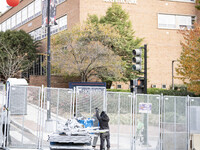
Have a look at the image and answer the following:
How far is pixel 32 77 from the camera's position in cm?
3425

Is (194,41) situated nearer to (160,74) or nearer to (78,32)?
(78,32)

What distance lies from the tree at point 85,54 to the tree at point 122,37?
200cm

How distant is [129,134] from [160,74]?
25126 millimetres

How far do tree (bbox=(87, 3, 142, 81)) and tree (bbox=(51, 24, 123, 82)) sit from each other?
6.57ft

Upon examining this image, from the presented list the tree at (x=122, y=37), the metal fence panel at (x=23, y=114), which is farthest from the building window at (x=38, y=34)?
the metal fence panel at (x=23, y=114)

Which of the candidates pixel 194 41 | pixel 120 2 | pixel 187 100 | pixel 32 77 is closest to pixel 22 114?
pixel 187 100

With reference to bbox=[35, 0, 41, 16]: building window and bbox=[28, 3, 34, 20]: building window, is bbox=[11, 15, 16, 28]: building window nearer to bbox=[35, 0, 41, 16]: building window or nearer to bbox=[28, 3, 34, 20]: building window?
bbox=[28, 3, 34, 20]: building window

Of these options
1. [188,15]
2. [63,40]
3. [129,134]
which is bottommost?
[129,134]

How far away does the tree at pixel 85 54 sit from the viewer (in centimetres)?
2761

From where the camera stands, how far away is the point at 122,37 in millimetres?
30938

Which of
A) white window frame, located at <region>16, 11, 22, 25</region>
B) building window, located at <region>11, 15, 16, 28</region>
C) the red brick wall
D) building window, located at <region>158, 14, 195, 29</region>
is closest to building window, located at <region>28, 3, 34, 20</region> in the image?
white window frame, located at <region>16, 11, 22, 25</region>

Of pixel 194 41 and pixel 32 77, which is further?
pixel 32 77

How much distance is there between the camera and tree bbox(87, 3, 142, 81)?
1222 inches

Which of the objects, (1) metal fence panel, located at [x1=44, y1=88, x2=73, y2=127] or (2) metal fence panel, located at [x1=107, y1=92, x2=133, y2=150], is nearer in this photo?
(1) metal fence panel, located at [x1=44, y1=88, x2=73, y2=127]
